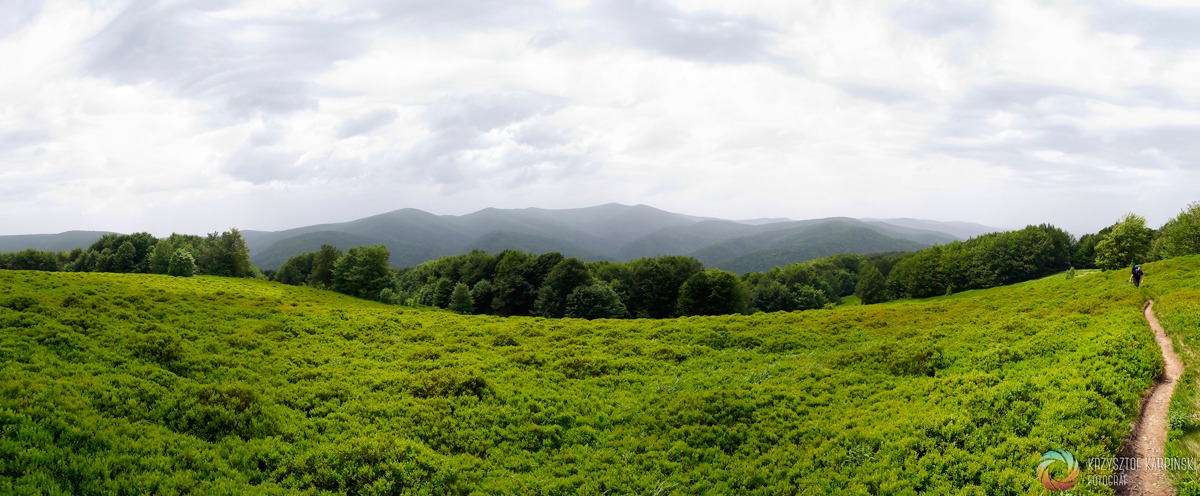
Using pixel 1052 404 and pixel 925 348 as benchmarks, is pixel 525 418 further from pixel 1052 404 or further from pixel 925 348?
pixel 925 348

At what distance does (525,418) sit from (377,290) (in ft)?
261

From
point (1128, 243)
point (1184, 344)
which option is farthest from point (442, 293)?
point (1128, 243)

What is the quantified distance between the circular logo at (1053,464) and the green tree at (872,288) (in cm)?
13218

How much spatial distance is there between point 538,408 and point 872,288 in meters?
146

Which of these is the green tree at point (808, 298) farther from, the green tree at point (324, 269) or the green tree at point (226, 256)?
the green tree at point (226, 256)

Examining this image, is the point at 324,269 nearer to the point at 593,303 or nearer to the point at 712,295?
the point at 593,303

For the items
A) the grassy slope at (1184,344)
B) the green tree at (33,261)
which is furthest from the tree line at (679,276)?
the grassy slope at (1184,344)

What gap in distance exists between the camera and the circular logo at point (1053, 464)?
10203 mm

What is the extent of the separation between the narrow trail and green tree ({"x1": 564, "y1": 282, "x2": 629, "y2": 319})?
208ft

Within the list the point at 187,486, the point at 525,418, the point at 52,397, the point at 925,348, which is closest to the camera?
the point at 187,486

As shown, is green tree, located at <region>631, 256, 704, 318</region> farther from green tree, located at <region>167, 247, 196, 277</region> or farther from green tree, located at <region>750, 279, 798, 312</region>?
green tree, located at <region>167, 247, 196, 277</region>

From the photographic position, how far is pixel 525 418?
55.1 ft

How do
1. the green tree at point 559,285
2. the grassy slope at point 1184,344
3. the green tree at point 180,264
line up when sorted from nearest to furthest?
1. the grassy slope at point 1184,344
2. the green tree at point 180,264
3. the green tree at point 559,285

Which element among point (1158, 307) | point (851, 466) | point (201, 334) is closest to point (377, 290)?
point (201, 334)
